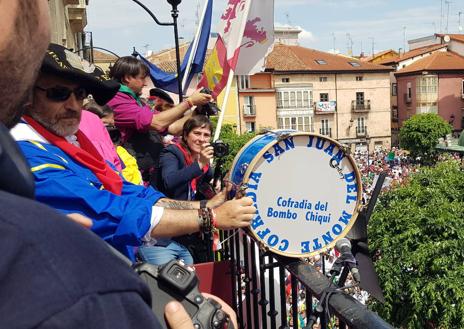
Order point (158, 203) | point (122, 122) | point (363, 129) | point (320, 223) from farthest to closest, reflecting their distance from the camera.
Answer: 1. point (363, 129)
2. point (122, 122)
3. point (320, 223)
4. point (158, 203)

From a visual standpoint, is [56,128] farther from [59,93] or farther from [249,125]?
[249,125]

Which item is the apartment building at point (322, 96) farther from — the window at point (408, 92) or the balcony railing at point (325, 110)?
the window at point (408, 92)

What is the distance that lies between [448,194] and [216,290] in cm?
800

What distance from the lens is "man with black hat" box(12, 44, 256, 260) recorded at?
190 cm

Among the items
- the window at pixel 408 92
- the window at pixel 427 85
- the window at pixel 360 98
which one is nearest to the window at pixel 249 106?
the window at pixel 360 98

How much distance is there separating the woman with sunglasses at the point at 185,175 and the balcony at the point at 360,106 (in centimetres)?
5765

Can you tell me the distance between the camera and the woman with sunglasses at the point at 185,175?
3.53m

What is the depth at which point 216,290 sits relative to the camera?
3.47m

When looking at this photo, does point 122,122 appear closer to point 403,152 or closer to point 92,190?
point 92,190

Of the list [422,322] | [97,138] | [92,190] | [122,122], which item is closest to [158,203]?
[97,138]

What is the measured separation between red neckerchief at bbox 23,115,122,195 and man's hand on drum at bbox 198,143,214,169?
1392mm

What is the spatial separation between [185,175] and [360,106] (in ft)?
193

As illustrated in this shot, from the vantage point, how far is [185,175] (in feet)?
11.8

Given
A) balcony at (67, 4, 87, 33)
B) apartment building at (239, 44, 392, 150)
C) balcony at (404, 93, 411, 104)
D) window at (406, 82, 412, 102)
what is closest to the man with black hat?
balcony at (67, 4, 87, 33)
